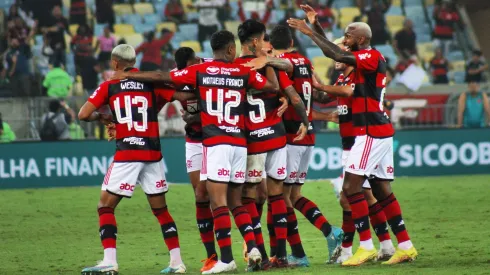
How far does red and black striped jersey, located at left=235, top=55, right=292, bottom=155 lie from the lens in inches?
422

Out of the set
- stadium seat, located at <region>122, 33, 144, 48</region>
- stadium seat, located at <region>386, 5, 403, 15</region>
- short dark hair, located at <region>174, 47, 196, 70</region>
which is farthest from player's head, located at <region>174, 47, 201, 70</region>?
stadium seat, located at <region>386, 5, 403, 15</region>

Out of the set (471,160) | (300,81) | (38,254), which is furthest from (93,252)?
(471,160)

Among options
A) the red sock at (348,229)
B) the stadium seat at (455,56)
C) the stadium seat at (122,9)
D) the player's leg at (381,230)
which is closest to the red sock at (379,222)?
the player's leg at (381,230)

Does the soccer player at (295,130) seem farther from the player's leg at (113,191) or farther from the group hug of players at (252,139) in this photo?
the player's leg at (113,191)

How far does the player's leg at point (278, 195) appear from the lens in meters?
10.8

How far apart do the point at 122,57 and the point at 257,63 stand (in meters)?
1.36

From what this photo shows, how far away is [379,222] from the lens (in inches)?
448

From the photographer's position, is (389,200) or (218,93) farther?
(389,200)

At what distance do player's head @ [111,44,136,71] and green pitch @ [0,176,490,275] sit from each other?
2.13m

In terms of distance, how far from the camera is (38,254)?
12.6 meters

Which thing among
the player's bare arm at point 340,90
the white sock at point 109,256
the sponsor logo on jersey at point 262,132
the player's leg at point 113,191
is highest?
the player's bare arm at point 340,90

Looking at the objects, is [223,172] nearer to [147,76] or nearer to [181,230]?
[147,76]

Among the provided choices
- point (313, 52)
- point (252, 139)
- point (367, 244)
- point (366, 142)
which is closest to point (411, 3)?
point (313, 52)

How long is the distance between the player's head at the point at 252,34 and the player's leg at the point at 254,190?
1.12m
